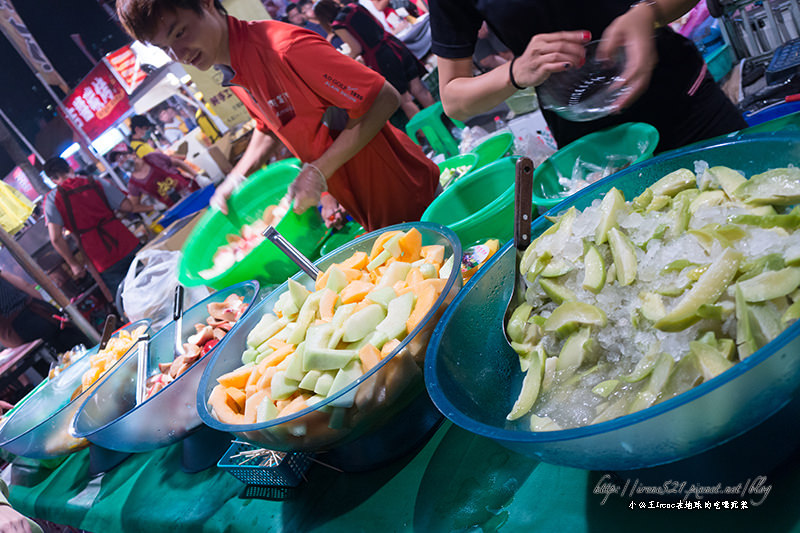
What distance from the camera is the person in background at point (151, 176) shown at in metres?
4.64

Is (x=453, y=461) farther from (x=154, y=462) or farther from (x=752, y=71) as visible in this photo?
(x=752, y=71)

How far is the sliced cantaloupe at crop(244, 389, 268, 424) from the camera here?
0.91 meters

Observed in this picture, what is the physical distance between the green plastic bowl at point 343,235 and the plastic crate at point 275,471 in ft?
3.54

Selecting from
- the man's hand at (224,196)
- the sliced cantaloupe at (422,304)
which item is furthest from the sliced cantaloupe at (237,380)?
the man's hand at (224,196)

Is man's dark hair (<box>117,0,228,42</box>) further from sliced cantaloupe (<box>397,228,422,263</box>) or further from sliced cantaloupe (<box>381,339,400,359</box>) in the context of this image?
sliced cantaloupe (<box>381,339,400,359</box>)

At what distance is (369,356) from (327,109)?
3.94ft

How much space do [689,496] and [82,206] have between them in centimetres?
508

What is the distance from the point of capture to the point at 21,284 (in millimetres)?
3963

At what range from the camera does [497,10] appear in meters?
1.31

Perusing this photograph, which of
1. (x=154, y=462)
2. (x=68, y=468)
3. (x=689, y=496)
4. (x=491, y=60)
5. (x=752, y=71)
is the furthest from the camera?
(x=491, y=60)

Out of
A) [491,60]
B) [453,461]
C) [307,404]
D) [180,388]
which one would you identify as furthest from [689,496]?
[491,60]

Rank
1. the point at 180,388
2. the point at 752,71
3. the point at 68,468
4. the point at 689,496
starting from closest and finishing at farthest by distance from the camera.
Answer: the point at 689,496 → the point at 180,388 → the point at 68,468 → the point at 752,71

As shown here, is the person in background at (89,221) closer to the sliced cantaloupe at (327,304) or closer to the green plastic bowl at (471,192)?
the green plastic bowl at (471,192)

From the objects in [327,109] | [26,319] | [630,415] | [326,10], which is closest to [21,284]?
[26,319]
